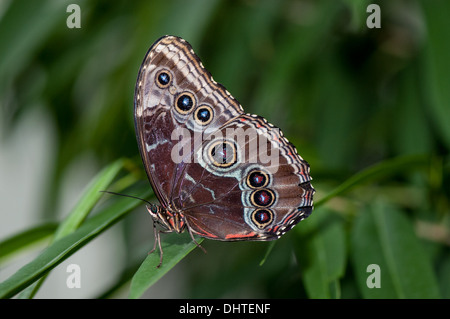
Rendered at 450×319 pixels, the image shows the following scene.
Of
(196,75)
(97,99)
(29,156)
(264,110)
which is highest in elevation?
(29,156)

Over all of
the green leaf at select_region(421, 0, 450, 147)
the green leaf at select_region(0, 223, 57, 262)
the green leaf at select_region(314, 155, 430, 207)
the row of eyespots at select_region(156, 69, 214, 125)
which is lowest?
the green leaf at select_region(0, 223, 57, 262)

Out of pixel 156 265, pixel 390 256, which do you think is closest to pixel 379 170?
pixel 390 256

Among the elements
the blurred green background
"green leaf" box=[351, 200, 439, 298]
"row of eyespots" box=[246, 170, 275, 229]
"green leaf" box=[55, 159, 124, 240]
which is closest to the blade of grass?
"green leaf" box=[55, 159, 124, 240]

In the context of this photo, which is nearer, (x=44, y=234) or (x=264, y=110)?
(x=44, y=234)

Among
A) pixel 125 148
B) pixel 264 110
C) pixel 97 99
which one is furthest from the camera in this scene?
pixel 97 99

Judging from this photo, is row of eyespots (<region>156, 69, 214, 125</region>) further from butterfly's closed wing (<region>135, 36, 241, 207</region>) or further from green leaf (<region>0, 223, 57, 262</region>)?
green leaf (<region>0, 223, 57, 262</region>)

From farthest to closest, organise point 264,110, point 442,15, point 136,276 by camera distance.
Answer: point 264,110 < point 442,15 < point 136,276
